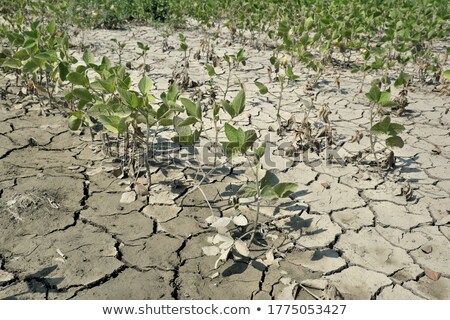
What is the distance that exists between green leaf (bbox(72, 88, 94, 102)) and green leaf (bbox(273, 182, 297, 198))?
111cm

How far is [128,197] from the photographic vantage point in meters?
2.44

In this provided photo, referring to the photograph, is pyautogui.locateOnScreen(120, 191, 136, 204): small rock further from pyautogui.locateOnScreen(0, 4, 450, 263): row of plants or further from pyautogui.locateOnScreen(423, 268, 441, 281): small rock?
pyautogui.locateOnScreen(423, 268, 441, 281): small rock

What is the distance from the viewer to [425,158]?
117 inches

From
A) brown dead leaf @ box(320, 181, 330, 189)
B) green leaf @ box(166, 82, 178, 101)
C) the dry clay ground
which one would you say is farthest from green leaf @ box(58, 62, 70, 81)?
brown dead leaf @ box(320, 181, 330, 189)

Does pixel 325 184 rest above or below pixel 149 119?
below

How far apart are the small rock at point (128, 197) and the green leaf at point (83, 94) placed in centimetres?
54

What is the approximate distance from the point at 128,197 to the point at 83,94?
23.2 inches

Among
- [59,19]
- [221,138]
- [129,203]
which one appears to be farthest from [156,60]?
[129,203]

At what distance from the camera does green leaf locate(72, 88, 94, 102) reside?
2.34 m

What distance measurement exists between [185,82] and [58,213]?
211cm

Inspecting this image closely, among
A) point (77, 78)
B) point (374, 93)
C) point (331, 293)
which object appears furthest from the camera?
point (374, 93)

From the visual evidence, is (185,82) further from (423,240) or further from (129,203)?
(423,240)

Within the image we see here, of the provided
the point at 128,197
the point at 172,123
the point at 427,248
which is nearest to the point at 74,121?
the point at 128,197

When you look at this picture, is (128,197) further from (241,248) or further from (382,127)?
(382,127)
